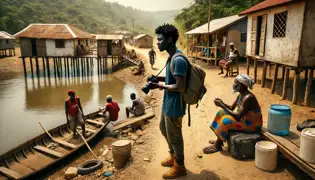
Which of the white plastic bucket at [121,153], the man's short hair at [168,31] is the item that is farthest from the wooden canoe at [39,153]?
the man's short hair at [168,31]

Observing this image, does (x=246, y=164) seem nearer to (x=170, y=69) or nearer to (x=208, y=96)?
(x=170, y=69)

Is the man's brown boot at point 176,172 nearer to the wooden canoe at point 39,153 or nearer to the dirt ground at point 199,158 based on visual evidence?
the dirt ground at point 199,158

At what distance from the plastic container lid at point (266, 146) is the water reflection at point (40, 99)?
9376mm

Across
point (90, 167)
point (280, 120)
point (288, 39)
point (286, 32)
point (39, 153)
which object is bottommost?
point (39, 153)

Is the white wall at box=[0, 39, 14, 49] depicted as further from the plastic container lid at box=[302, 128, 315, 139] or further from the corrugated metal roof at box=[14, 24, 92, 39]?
the plastic container lid at box=[302, 128, 315, 139]

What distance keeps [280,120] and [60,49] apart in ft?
78.7

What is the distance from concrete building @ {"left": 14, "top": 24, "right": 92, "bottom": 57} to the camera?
23.7m

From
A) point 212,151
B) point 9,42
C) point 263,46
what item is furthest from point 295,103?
point 9,42

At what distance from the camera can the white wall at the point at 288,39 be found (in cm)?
823

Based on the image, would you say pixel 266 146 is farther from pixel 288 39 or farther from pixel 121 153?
pixel 288 39

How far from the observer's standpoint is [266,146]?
4.16m

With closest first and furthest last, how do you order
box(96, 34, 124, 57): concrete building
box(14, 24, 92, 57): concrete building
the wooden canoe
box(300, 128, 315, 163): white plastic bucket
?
1. box(300, 128, 315, 163): white plastic bucket
2. the wooden canoe
3. box(14, 24, 92, 57): concrete building
4. box(96, 34, 124, 57): concrete building

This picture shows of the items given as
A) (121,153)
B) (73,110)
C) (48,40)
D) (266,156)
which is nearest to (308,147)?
(266,156)

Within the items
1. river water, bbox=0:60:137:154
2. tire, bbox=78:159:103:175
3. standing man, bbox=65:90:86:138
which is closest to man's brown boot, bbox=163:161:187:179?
tire, bbox=78:159:103:175
